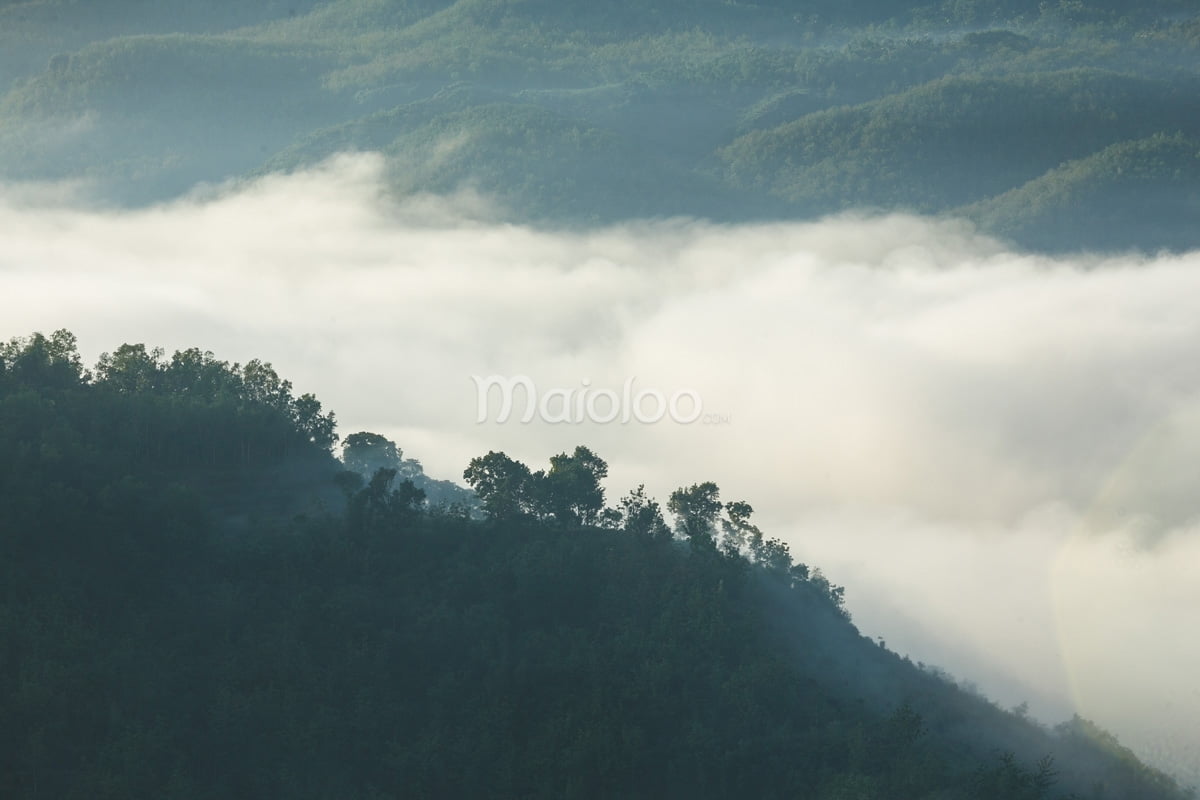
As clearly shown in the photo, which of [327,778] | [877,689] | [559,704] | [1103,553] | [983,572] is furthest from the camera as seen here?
[1103,553]

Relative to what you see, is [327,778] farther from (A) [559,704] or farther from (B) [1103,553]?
(B) [1103,553]

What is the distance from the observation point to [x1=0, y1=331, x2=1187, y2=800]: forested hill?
66125mm

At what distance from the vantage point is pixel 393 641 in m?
72.9

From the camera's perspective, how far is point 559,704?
2795 inches

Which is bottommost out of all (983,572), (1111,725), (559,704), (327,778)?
(327,778)

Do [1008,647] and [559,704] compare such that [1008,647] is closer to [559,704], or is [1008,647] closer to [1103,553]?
[1103,553]

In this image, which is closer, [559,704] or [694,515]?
[559,704]

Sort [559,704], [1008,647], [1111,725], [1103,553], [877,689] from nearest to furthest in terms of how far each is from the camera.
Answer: [559,704], [877,689], [1111,725], [1008,647], [1103,553]

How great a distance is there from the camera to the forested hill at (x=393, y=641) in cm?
6612

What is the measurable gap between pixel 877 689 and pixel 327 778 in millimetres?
26836

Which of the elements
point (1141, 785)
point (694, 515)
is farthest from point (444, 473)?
point (1141, 785)

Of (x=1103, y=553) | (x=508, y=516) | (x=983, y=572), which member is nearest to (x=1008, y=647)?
(x=983, y=572)

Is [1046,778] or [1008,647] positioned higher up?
[1008,647]

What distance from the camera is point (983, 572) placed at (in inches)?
7047
